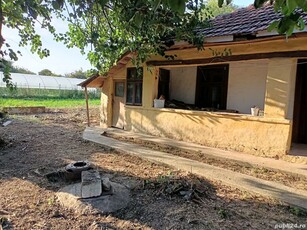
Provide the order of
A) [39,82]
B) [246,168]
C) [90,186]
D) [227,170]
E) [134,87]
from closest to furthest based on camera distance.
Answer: [90,186] → [227,170] → [246,168] → [134,87] → [39,82]

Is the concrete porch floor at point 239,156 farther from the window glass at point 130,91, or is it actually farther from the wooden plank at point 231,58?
the wooden plank at point 231,58

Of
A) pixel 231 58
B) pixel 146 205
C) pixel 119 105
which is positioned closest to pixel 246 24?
pixel 231 58

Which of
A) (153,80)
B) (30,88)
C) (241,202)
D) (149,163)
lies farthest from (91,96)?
(241,202)

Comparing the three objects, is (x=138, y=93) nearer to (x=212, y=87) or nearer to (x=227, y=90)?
(x=212, y=87)

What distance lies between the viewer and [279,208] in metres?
3.87

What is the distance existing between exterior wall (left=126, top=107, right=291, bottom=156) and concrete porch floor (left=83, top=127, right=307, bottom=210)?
1.11 feet

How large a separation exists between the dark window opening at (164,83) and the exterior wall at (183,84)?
18 cm

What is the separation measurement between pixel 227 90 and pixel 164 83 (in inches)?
97.7

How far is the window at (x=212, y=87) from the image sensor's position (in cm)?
905

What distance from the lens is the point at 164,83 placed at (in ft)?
33.8

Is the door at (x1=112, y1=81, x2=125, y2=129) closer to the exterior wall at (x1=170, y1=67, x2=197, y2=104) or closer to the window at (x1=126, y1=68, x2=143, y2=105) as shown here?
the window at (x1=126, y1=68, x2=143, y2=105)

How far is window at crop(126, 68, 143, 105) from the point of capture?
10.1 m

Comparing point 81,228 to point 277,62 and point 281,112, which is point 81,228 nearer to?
point 281,112

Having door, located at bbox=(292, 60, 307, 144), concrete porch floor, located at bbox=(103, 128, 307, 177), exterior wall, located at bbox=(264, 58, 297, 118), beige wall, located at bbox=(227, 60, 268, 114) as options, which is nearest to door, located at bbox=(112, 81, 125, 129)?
concrete porch floor, located at bbox=(103, 128, 307, 177)
